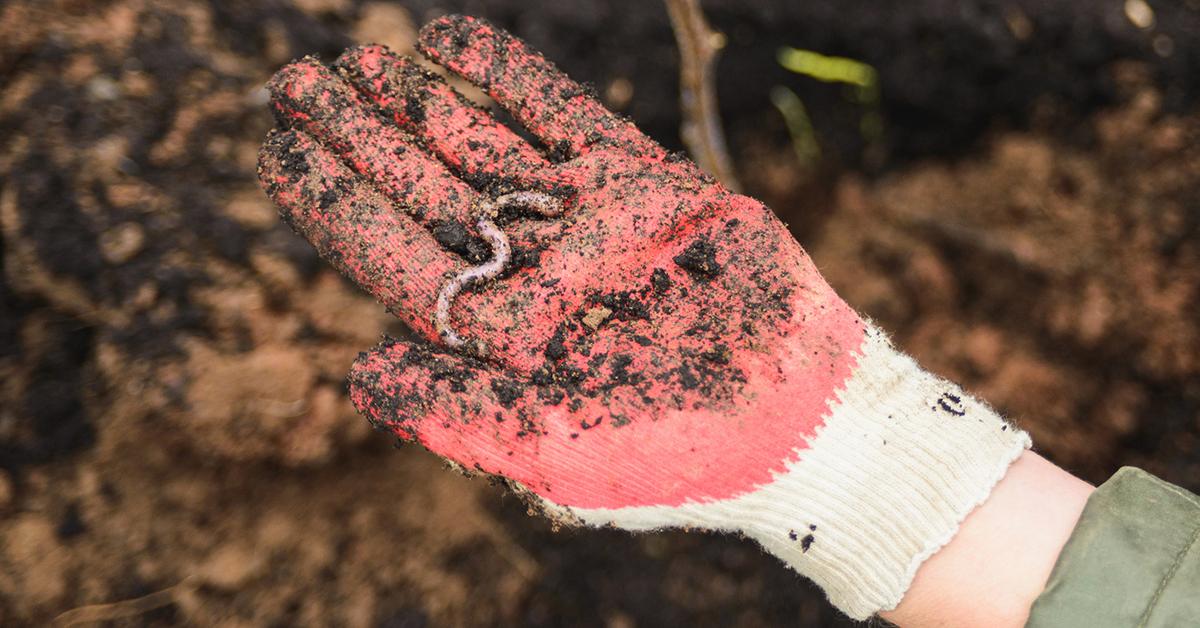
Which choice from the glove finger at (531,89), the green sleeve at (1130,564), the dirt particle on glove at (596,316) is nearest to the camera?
the green sleeve at (1130,564)

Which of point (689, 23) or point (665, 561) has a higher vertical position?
point (689, 23)

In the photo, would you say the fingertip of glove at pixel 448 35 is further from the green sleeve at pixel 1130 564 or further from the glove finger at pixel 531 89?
the green sleeve at pixel 1130 564

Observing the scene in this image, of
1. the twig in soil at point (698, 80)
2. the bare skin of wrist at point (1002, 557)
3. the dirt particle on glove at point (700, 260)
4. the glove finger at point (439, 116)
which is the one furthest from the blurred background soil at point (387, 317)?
the dirt particle on glove at point (700, 260)

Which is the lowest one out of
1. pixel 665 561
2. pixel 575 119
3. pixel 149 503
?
pixel 149 503

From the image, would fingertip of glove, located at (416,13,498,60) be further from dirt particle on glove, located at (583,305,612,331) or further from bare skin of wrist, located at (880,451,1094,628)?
bare skin of wrist, located at (880,451,1094,628)

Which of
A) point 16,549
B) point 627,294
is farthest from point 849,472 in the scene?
point 16,549

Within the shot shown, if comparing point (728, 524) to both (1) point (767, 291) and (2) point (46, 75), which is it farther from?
(2) point (46, 75)
